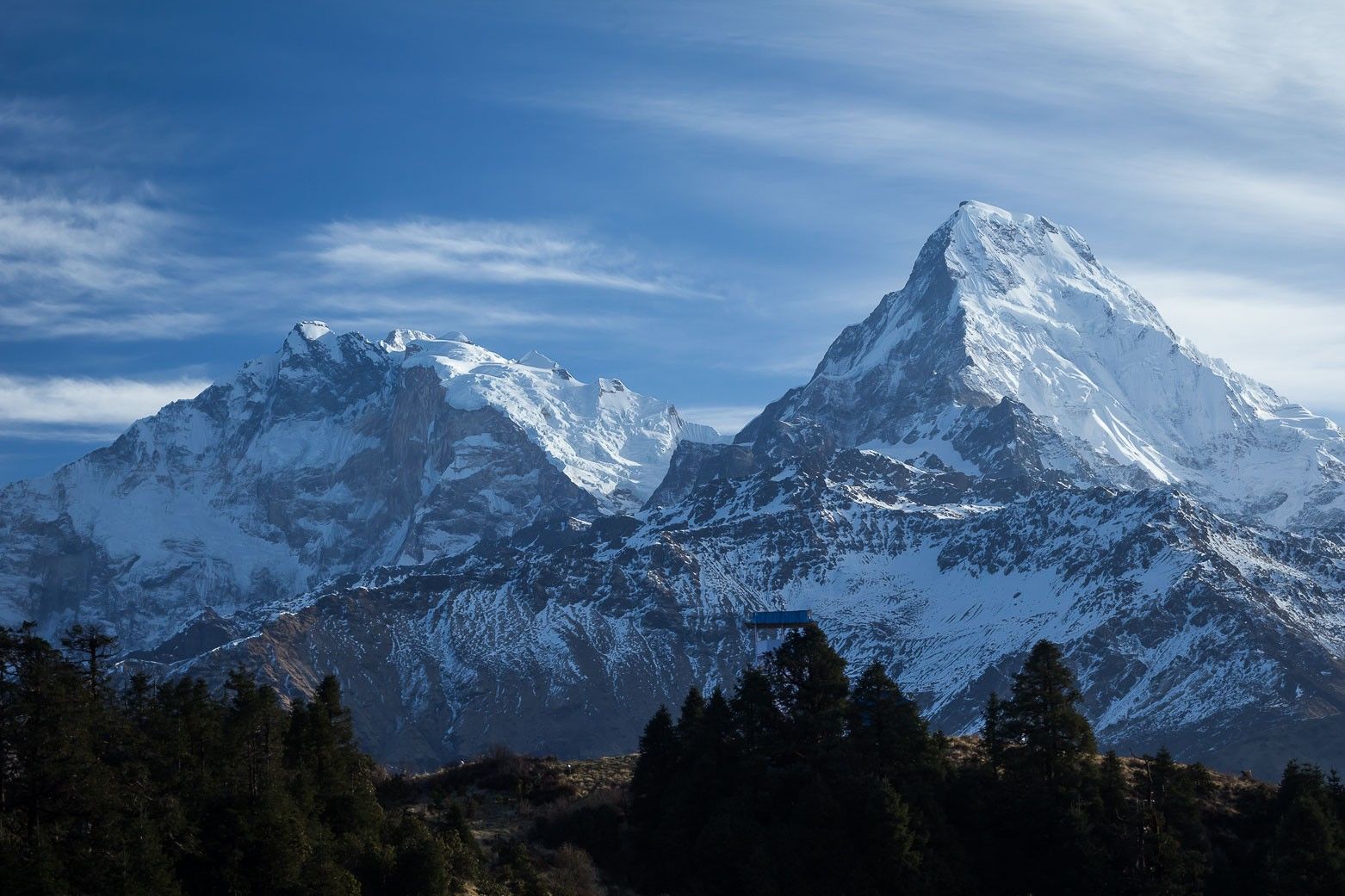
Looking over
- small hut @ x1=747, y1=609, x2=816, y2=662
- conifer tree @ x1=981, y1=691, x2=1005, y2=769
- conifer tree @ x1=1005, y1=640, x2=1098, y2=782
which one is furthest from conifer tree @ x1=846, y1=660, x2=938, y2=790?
small hut @ x1=747, y1=609, x2=816, y2=662

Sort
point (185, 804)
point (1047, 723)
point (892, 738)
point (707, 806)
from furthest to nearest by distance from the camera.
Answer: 1. point (707, 806)
2. point (892, 738)
3. point (1047, 723)
4. point (185, 804)

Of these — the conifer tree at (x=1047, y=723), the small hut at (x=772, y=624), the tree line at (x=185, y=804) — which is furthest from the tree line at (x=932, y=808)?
the small hut at (x=772, y=624)

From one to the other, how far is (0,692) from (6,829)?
947cm

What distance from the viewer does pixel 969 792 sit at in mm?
99938

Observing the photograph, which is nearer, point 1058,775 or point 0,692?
point 0,692

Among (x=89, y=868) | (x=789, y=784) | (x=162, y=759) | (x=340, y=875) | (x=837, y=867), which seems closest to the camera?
(x=89, y=868)

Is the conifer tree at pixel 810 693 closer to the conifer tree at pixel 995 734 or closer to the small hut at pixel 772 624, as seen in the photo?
the conifer tree at pixel 995 734

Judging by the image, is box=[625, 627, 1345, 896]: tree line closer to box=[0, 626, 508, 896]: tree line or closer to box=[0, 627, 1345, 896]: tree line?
box=[0, 627, 1345, 896]: tree line

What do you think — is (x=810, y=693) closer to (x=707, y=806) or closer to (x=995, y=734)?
(x=707, y=806)

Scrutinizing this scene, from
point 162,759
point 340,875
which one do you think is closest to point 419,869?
point 340,875

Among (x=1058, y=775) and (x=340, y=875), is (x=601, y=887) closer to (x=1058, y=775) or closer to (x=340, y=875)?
(x=340, y=875)

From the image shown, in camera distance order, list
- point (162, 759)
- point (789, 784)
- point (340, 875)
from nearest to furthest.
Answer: point (340, 875), point (162, 759), point (789, 784)

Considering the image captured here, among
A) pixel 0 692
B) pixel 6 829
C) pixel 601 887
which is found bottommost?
pixel 601 887

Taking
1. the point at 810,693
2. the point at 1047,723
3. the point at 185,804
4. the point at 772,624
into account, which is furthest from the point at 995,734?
the point at 185,804
